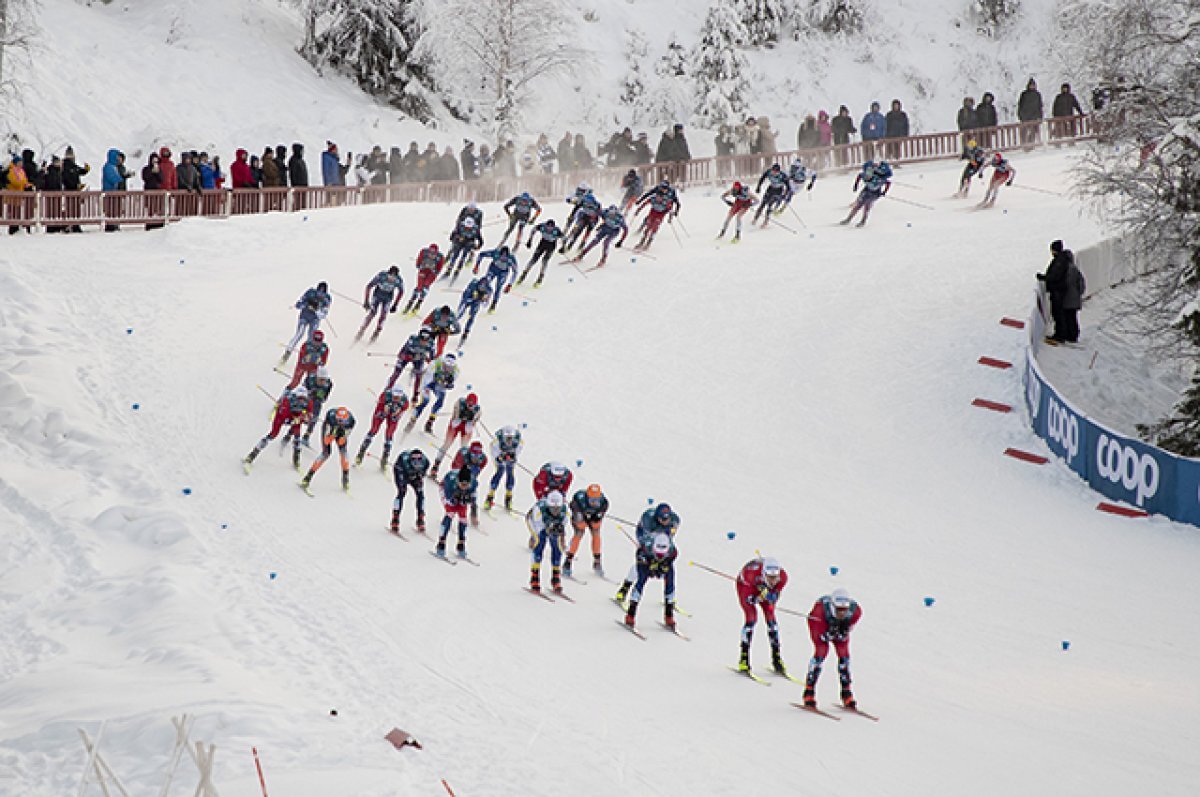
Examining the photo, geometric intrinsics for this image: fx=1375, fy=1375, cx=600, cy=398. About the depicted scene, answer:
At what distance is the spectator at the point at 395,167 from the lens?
118ft

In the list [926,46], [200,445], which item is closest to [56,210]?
[200,445]

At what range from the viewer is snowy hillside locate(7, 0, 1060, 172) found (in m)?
38.0

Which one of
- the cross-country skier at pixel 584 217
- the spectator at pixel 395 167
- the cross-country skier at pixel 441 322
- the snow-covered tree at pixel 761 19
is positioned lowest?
the cross-country skier at pixel 441 322

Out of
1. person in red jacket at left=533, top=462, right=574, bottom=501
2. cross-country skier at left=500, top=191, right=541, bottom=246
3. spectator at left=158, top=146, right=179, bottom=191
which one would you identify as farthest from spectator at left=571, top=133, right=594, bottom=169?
person in red jacket at left=533, top=462, right=574, bottom=501

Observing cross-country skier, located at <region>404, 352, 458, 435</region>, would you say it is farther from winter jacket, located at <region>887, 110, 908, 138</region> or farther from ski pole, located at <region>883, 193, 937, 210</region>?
winter jacket, located at <region>887, 110, 908, 138</region>

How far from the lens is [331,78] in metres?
45.5

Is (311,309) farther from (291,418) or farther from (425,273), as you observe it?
(291,418)

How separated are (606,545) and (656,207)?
12931 mm

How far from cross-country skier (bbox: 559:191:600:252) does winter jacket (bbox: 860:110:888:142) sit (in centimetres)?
1223

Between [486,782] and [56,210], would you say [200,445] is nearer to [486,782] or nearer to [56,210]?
[486,782]

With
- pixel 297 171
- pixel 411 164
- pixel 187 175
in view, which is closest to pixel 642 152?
pixel 411 164

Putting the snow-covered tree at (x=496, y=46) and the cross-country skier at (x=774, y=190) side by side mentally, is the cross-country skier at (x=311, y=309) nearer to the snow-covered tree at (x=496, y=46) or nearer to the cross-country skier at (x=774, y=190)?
the cross-country skier at (x=774, y=190)

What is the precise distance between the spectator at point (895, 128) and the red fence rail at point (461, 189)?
4 centimetres

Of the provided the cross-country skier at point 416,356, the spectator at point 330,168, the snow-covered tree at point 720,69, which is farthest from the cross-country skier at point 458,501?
the snow-covered tree at point 720,69
